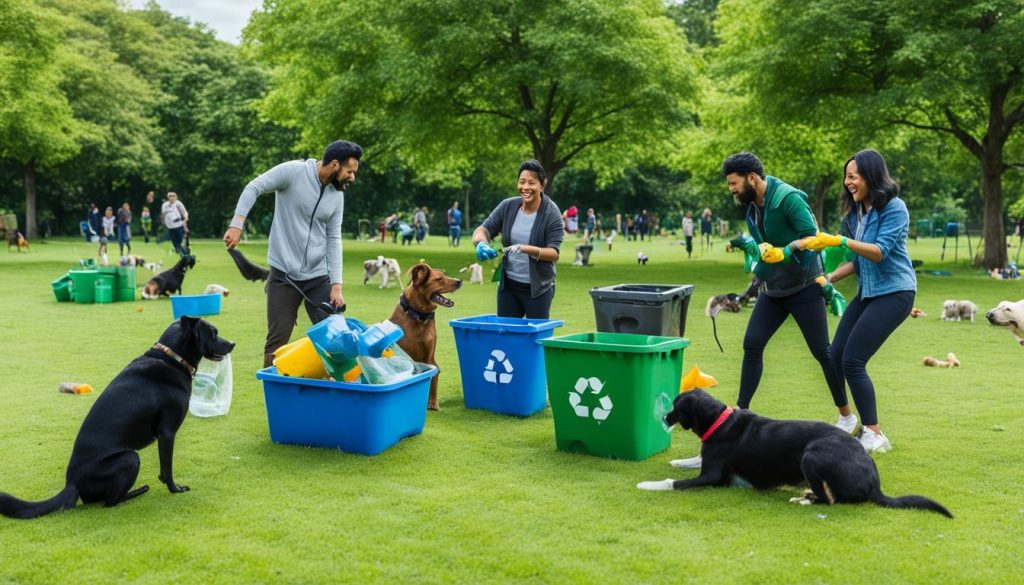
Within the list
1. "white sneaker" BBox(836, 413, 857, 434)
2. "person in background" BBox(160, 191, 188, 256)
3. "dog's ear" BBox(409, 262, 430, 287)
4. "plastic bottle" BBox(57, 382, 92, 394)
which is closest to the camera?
"white sneaker" BBox(836, 413, 857, 434)

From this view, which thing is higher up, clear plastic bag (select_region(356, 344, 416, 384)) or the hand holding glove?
the hand holding glove

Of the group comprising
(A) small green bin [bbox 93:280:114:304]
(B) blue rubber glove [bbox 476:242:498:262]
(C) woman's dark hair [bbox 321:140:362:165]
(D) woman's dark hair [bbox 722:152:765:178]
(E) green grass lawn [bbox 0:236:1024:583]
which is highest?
(C) woman's dark hair [bbox 321:140:362:165]

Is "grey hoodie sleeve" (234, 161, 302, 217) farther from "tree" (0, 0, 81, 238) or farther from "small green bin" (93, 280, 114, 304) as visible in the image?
"tree" (0, 0, 81, 238)

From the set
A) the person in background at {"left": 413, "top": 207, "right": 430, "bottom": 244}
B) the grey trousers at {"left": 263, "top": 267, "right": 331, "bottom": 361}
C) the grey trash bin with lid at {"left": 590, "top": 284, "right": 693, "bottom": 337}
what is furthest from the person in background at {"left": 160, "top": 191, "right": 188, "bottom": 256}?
the person in background at {"left": 413, "top": 207, "right": 430, "bottom": 244}

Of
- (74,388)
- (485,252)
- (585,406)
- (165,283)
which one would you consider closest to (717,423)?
(585,406)

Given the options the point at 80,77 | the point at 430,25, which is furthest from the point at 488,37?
the point at 80,77

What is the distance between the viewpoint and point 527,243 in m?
6.84

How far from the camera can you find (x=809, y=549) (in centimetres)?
Result: 389

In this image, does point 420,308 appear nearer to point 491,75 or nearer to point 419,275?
point 419,275

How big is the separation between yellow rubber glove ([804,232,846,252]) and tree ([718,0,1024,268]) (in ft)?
47.9

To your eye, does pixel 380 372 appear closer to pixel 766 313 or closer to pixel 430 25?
pixel 766 313

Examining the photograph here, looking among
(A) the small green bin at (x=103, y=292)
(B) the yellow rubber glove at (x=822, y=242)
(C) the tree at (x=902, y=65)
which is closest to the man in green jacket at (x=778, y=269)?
(B) the yellow rubber glove at (x=822, y=242)

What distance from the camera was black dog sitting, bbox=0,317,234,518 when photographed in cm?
436

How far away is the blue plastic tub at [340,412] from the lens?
5.41 metres
